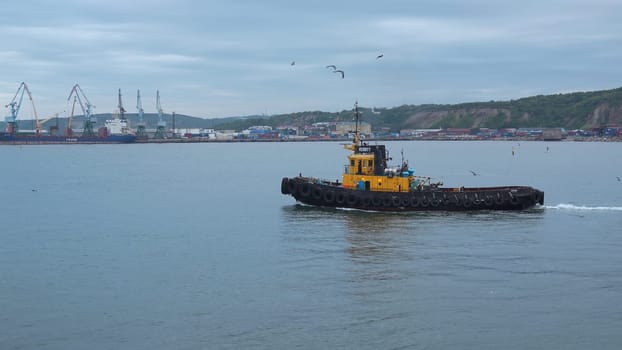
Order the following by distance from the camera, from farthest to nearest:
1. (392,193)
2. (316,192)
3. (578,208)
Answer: (578,208) → (316,192) → (392,193)

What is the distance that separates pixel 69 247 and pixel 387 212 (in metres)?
20.4

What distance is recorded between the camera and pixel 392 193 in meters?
48.8

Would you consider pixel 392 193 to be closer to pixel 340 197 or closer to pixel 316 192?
pixel 340 197

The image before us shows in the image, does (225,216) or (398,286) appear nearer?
(398,286)

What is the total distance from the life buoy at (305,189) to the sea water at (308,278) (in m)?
1.22

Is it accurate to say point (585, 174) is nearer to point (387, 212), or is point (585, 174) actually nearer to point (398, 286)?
point (387, 212)

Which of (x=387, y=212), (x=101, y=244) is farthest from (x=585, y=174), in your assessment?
(x=101, y=244)

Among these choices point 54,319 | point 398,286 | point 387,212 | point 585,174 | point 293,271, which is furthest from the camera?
point 585,174

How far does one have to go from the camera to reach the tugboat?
159ft

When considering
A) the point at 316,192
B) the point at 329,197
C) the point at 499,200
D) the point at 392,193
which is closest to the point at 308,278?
the point at 392,193

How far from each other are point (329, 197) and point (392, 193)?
14.2 ft

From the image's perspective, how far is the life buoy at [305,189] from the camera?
51375 millimetres

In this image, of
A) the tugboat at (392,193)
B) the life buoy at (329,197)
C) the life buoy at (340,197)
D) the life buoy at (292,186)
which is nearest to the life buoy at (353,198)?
the tugboat at (392,193)

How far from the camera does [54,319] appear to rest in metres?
24.5
